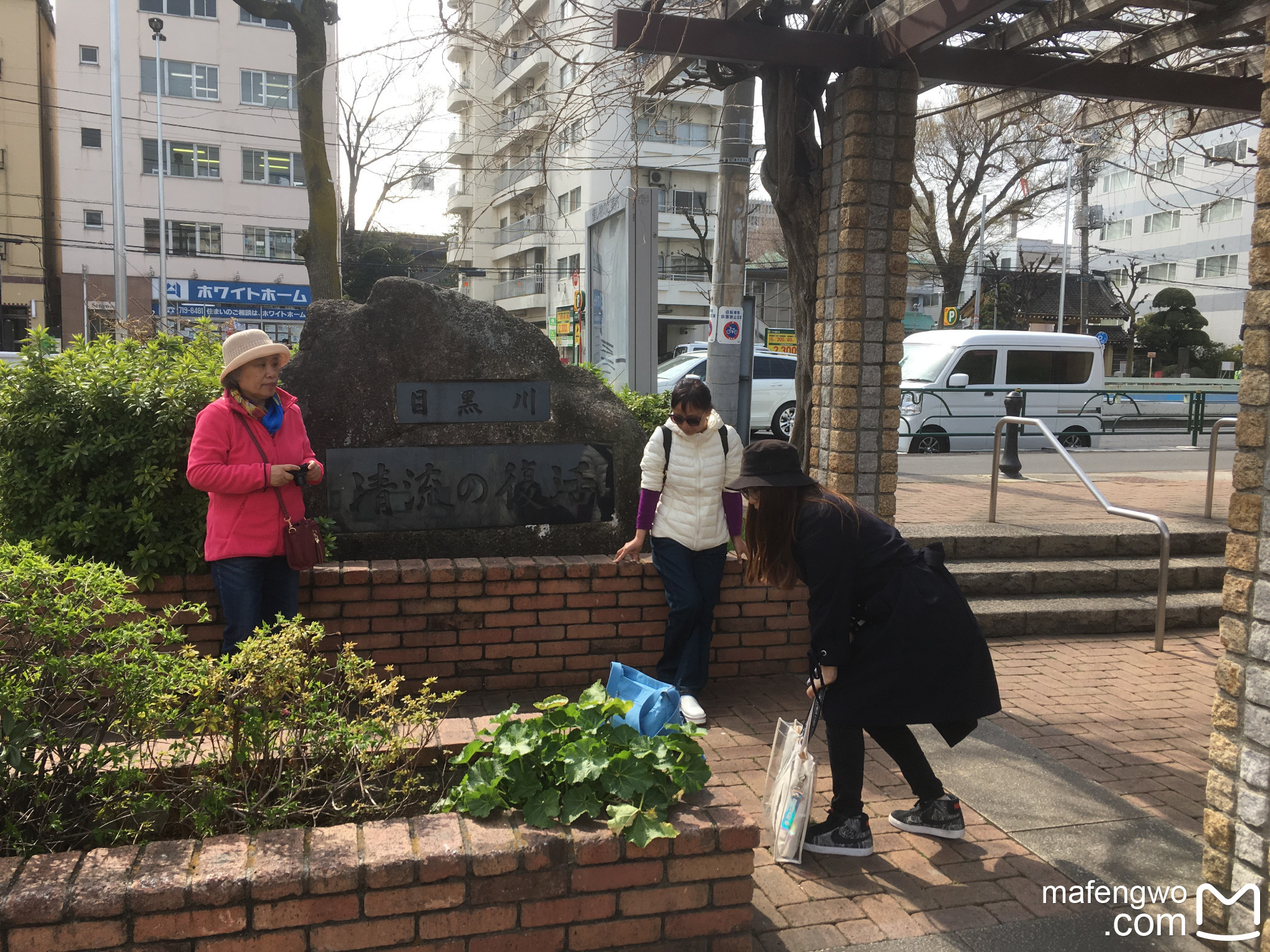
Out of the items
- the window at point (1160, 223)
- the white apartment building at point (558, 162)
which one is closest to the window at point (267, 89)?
the white apartment building at point (558, 162)

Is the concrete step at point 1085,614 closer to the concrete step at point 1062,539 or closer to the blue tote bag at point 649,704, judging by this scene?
the concrete step at point 1062,539

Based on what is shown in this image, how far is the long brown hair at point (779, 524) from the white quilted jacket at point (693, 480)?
129cm

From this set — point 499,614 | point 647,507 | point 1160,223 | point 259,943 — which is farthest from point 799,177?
point 1160,223

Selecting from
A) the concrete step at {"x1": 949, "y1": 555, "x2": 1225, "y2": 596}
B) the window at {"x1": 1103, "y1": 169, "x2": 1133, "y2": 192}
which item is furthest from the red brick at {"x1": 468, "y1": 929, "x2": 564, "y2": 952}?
the window at {"x1": 1103, "y1": 169, "x2": 1133, "y2": 192}

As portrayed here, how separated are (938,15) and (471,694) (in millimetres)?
4252

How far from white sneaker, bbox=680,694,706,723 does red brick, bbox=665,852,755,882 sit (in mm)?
1833

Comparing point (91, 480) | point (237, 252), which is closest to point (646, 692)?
point (91, 480)

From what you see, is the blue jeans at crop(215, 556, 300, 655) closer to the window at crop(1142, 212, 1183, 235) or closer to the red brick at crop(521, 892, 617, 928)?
the red brick at crop(521, 892, 617, 928)

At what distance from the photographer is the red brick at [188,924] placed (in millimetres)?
2330

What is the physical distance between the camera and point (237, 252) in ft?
120

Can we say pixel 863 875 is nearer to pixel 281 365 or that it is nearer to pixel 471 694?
pixel 471 694

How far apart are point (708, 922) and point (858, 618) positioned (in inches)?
47.4

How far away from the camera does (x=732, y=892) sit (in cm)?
279

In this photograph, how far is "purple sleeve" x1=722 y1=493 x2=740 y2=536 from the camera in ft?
15.9
